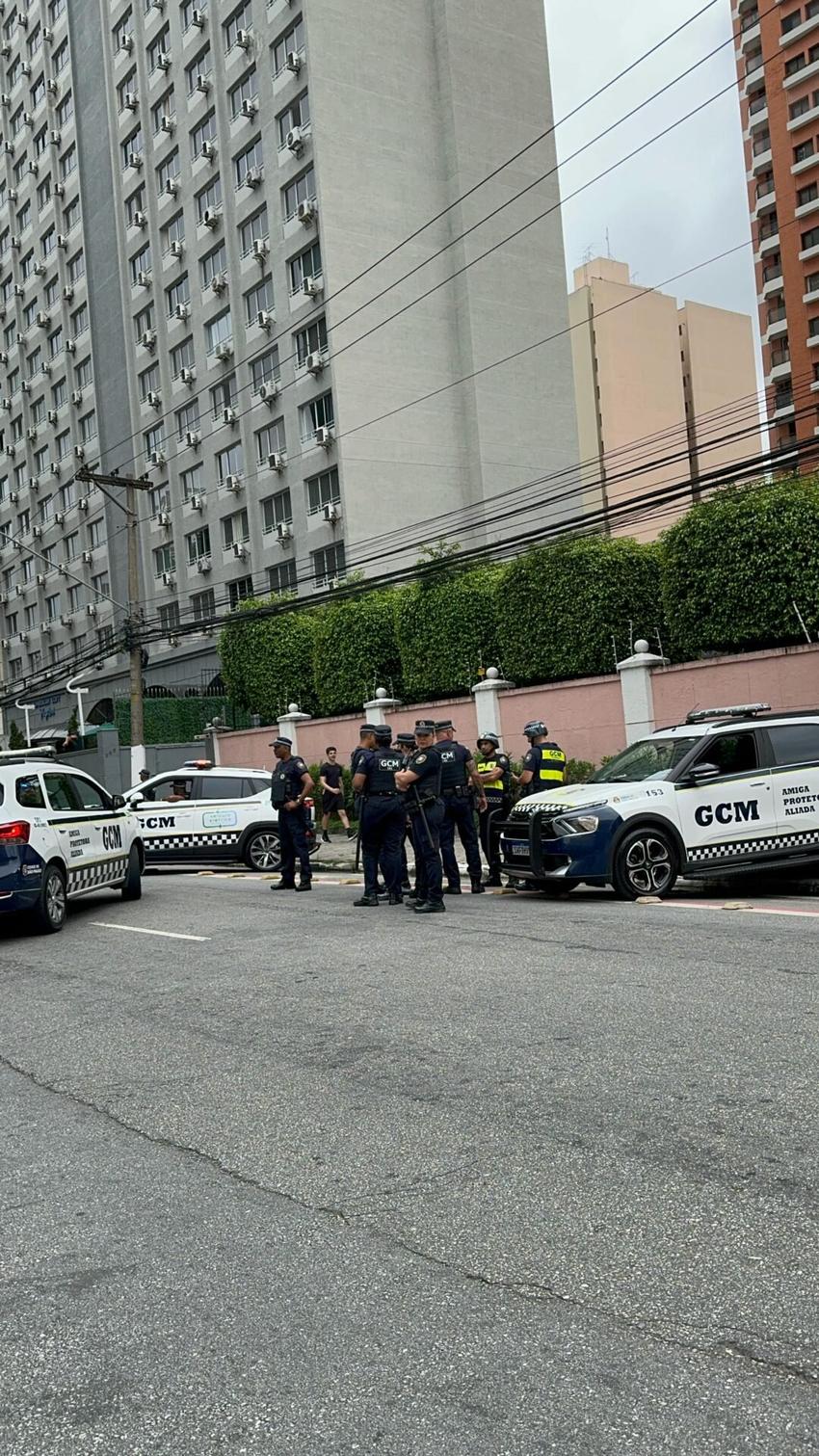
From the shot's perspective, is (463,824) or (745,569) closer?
(463,824)

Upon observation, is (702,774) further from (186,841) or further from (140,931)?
(186,841)

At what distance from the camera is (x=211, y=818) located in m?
18.3

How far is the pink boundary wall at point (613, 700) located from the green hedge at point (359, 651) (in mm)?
1316

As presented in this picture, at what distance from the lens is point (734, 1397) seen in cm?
269

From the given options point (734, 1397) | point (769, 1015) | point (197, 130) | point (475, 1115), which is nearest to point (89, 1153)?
point (475, 1115)

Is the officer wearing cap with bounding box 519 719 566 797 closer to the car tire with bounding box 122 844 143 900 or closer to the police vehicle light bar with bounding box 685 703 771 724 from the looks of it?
the police vehicle light bar with bounding box 685 703 771 724

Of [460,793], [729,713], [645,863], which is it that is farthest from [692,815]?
[460,793]

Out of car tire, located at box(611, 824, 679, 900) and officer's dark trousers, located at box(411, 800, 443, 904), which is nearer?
officer's dark trousers, located at box(411, 800, 443, 904)

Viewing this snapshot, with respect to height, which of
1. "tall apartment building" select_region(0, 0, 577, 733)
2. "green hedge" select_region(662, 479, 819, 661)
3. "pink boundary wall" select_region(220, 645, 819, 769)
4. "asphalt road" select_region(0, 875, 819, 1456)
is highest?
"tall apartment building" select_region(0, 0, 577, 733)

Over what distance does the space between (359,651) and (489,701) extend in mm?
6196

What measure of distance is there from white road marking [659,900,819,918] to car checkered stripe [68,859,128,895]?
19.7ft

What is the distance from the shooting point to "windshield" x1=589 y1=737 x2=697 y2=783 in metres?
11.9

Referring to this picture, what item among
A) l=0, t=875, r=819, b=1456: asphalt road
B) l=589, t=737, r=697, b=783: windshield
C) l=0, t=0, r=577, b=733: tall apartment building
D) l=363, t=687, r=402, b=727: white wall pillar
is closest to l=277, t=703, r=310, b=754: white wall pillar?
l=363, t=687, r=402, b=727: white wall pillar

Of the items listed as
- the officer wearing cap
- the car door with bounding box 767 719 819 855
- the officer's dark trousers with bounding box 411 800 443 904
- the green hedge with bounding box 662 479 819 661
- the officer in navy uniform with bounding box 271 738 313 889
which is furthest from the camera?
the green hedge with bounding box 662 479 819 661
